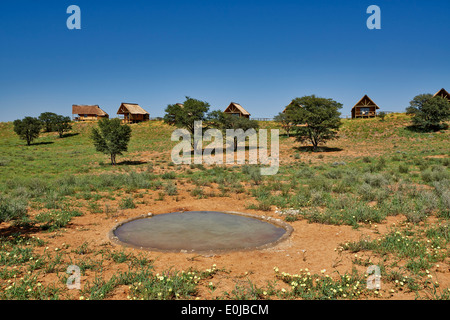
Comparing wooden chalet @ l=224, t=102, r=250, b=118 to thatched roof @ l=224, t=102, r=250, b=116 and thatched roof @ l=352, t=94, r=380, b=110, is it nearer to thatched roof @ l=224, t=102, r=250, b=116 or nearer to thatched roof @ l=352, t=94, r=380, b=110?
thatched roof @ l=224, t=102, r=250, b=116

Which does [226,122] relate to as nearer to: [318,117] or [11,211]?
[318,117]

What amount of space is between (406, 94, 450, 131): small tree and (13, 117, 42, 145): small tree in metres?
65.2

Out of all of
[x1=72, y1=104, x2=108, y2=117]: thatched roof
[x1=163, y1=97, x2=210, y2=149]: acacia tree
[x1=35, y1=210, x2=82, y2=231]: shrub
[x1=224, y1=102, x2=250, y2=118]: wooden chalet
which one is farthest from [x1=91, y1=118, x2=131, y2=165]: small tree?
[x1=72, y1=104, x2=108, y2=117]: thatched roof

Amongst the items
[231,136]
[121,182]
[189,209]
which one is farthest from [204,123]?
[189,209]

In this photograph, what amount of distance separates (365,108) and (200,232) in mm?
63544

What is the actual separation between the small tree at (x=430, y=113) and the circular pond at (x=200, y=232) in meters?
45.3

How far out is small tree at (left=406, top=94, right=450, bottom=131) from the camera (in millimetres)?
42841

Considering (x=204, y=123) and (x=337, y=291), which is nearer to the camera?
(x=337, y=291)

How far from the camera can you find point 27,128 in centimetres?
4850

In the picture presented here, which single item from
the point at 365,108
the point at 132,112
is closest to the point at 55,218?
the point at 132,112

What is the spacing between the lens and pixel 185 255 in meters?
7.00

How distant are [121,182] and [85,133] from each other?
48460 millimetres

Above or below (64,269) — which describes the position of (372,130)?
above
